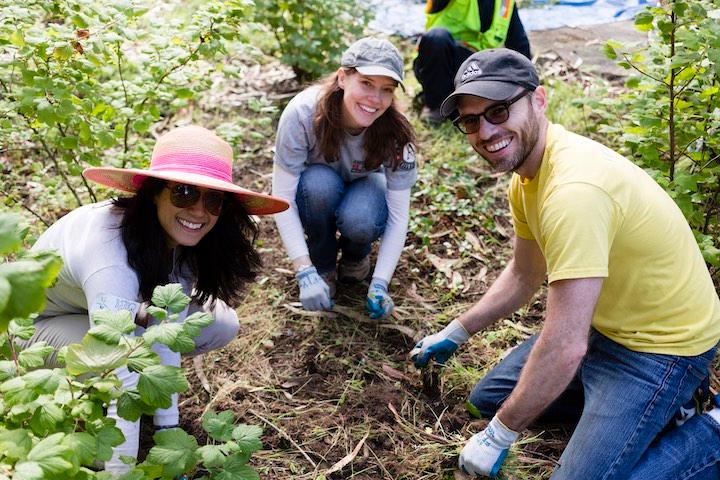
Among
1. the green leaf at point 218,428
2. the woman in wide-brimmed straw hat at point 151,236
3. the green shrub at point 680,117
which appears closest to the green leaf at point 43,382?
the green leaf at point 218,428

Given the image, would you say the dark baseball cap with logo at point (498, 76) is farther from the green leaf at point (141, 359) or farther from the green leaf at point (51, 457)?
the green leaf at point (51, 457)

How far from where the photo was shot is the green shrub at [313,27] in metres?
4.46

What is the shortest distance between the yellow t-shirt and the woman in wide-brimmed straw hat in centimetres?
95

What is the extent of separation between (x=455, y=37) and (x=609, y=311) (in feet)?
9.35

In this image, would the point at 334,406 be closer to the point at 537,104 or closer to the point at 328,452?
the point at 328,452

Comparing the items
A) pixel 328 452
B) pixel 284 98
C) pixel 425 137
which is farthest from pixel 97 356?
pixel 284 98

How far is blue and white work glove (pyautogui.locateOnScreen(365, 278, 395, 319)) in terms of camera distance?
294 centimetres

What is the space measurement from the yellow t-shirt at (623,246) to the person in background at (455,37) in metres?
2.31

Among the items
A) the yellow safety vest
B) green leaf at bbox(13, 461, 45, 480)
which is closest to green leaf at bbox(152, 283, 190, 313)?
green leaf at bbox(13, 461, 45, 480)

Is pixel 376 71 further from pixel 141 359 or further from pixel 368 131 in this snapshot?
pixel 141 359

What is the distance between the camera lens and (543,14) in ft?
19.6

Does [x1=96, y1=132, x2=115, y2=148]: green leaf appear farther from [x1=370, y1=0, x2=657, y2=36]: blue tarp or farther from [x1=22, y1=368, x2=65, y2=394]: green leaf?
[x1=370, y1=0, x2=657, y2=36]: blue tarp

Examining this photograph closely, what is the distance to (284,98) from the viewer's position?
484 centimetres

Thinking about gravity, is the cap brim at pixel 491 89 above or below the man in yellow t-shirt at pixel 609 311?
above
